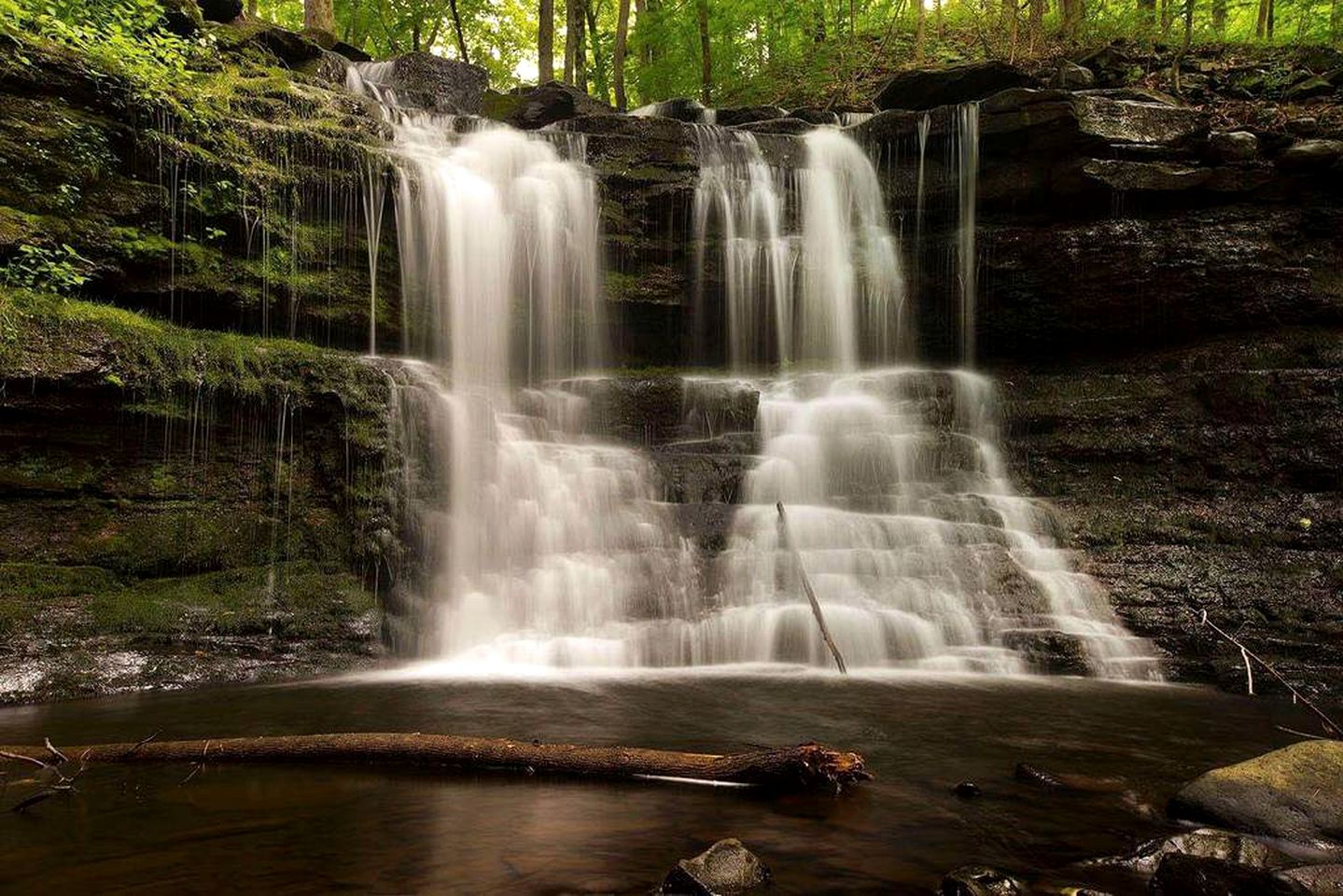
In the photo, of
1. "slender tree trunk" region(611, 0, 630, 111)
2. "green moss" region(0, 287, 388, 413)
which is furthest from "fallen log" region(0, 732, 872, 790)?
"slender tree trunk" region(611, 0, 630, 111)

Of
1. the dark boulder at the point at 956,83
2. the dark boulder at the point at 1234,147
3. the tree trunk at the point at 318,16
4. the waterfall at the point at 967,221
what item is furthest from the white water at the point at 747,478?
the dark boulder at the point at 1234,147

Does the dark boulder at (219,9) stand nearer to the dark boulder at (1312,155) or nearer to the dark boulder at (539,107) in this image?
the dark boulder at (539,107)

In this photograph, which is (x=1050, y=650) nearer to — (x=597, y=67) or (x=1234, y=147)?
(x=1234, y=147)

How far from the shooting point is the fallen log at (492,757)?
12.4 ft

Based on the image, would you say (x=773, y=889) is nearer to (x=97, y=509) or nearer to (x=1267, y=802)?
(x=1267, y=802)

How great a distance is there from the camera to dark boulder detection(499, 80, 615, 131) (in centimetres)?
1585

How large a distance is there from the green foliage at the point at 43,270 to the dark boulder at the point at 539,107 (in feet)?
31.1

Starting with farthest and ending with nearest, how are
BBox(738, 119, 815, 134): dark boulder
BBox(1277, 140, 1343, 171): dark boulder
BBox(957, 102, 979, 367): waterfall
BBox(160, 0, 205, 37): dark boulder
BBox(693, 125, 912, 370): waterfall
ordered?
BBox(738, 119, 815, 134): dark boulder < BBox(693, 125, 912, 370): waterfall < BBox(957, 102, 979, 367): waterfall < BBox(1277, 140, 1343, 171): dark boulder < BBox(160, 0, 205, 37): dark boulder

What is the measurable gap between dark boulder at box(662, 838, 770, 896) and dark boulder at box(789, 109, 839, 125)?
583 inches

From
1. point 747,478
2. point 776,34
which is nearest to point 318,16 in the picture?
point 776,34

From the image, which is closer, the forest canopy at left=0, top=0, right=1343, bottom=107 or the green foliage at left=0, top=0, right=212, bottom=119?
the green foliage at left=0, top=0, right=212, bottom=119

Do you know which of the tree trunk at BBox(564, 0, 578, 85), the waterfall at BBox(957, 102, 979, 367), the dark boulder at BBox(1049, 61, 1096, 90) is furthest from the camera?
the tree trunk at BBox(564, 0, 578, 85)

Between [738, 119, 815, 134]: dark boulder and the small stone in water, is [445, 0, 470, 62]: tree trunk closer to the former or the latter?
[738, 119, 815, 134]: dark boulder

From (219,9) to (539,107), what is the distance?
5.63 meters
